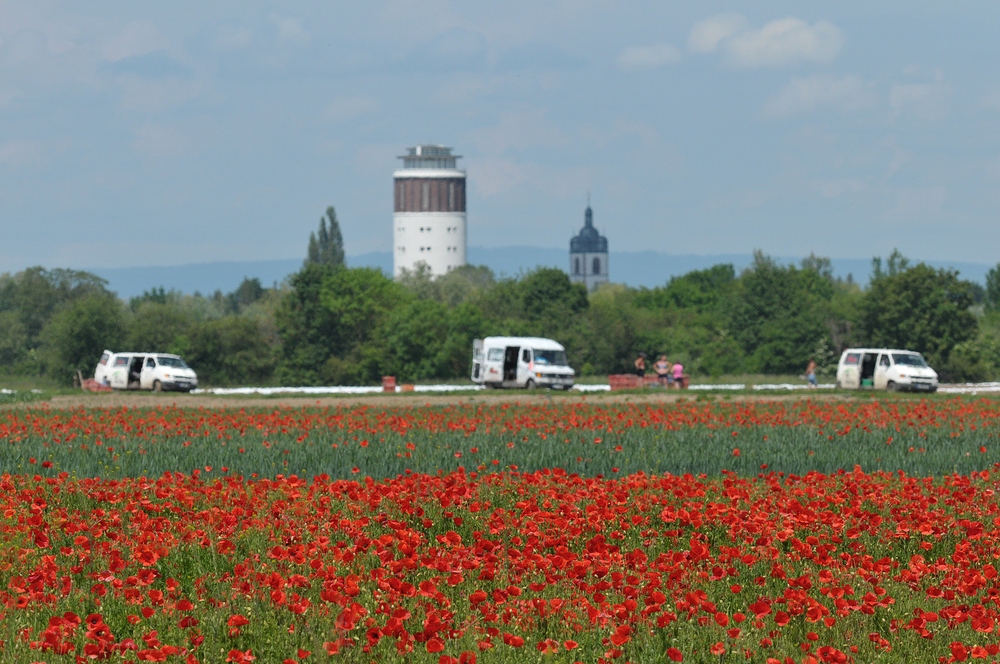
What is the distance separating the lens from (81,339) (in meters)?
84.9

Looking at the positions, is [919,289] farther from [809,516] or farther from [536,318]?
[809,516]

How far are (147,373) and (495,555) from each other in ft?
158

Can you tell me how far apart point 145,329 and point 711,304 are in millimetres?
72375

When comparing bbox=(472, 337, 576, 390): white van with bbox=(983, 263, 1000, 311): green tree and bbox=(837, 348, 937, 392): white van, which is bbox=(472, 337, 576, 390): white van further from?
bbox=(983, 263, 1000, 311): green tree

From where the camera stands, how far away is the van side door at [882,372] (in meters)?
50.4

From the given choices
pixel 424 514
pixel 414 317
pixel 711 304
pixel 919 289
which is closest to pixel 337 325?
pixel 414 317

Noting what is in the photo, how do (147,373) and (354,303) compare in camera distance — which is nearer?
(147,373)

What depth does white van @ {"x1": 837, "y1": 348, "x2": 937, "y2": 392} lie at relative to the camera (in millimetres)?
49781

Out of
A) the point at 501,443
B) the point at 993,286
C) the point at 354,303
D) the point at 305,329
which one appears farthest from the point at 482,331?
the point at 993,286

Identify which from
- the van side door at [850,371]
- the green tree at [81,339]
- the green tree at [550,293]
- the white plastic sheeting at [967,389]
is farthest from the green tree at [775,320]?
the green tree at [81,339]

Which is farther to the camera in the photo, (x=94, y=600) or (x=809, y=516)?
(x=809, y=516)

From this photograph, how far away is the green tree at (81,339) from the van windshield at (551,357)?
133ft

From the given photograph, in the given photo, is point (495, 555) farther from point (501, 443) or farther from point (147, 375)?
point (147, 375)

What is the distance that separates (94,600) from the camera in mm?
9781
